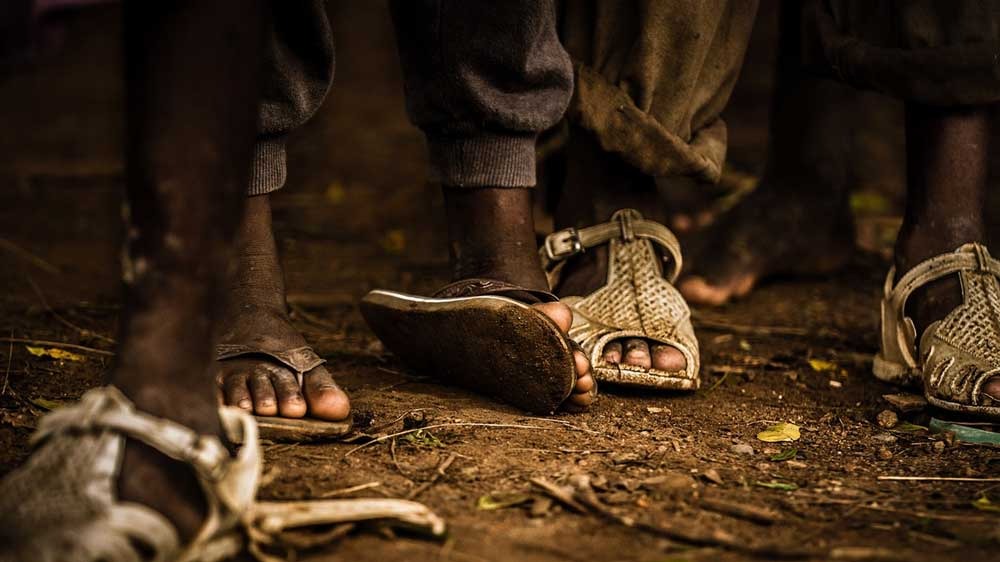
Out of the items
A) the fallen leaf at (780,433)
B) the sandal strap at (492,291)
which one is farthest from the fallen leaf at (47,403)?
the fallen leaf at (780,433)

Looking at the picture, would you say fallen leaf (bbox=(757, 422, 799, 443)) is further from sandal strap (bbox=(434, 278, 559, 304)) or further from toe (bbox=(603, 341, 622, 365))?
sandal strap (bbox=(434, 278, 559, 304))

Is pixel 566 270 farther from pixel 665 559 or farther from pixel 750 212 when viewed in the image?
pixel 665 559

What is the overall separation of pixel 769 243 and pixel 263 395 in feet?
4.94

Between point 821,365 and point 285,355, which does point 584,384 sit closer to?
point 285,355

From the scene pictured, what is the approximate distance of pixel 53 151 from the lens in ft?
13.4

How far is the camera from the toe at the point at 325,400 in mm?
1446

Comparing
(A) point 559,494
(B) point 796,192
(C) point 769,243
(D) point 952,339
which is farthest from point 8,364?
(B) point 796,192

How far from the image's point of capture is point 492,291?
63.7 inches

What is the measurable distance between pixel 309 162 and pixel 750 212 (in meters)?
2.06

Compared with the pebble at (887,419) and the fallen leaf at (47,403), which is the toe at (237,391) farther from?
the pebble at (887,419)

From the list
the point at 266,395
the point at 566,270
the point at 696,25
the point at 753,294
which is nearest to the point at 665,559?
the point at 266,395

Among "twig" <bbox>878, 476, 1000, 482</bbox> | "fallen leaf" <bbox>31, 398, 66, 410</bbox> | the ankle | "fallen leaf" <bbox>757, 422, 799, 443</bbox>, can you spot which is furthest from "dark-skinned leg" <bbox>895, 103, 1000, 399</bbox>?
"fallen leaf" <bbox>31, 398, 66, 410</bbox>

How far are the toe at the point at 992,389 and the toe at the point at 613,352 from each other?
542 mm

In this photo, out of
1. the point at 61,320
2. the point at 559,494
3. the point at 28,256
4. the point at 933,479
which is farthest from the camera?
the point at 28,256
